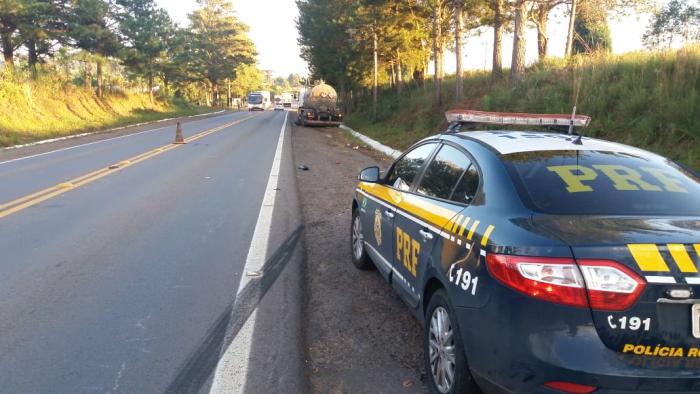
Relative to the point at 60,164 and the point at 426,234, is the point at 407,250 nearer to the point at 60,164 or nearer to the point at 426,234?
the point at 426,234

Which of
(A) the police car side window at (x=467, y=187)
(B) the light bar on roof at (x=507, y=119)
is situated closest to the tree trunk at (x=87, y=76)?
(B) the light bar on roof at (x=507, y=119)

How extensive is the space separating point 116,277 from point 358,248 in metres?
2.41

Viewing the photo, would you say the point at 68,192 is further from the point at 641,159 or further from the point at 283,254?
the point at 641,159

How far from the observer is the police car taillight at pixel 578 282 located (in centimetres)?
232

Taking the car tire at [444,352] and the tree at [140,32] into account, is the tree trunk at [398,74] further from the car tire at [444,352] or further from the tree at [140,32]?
the car tire at [444,352]

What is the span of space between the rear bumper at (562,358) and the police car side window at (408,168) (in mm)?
1937

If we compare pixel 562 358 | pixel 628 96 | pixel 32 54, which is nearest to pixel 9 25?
pixel 32 54

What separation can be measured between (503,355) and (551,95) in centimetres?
1250

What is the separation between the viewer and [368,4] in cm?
2472

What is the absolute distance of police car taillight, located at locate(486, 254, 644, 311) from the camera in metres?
2.32

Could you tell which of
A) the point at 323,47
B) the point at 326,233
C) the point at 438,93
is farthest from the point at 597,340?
the point at 323,47

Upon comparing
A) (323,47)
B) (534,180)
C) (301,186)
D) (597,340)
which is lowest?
(301,186)

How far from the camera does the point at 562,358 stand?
2.36 meters

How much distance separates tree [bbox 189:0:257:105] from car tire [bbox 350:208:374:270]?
2943 inches
